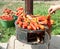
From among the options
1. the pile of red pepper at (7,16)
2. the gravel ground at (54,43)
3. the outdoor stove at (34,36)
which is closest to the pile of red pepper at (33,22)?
the outdoor stove at (34,36)

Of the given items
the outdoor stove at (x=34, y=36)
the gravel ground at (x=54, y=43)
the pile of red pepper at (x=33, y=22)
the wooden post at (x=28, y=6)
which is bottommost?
the gravel ground at (x=54, y=43)

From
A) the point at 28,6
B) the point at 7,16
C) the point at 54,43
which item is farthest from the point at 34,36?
the point at 7,16

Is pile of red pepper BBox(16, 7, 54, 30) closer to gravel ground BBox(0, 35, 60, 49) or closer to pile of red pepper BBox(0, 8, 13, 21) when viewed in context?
gravel ground BBox(0, 35, 60, 49)

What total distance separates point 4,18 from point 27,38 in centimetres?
195

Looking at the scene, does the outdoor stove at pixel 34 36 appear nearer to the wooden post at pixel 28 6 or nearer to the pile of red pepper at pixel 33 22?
the pile of red pepper at pixel 33 22

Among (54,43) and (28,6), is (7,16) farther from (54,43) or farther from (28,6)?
(54,43)

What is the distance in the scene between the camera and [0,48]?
13.3 feet

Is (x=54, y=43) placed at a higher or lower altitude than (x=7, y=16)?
lower

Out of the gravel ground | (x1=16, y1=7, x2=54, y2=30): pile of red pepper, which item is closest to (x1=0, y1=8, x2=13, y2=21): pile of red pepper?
the gravel ground

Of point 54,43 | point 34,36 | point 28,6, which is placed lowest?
point 54,43

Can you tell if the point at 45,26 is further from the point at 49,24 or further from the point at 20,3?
the point at 20,3

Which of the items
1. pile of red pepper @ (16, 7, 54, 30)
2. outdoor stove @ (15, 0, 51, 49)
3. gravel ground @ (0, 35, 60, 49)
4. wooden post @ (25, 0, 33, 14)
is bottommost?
gravel ground @ (0, 35, 60, 49)

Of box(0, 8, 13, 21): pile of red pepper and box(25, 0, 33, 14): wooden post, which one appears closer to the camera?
box(25, 0, 33, 14): wooden post

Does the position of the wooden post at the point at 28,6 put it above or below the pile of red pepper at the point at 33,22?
above
